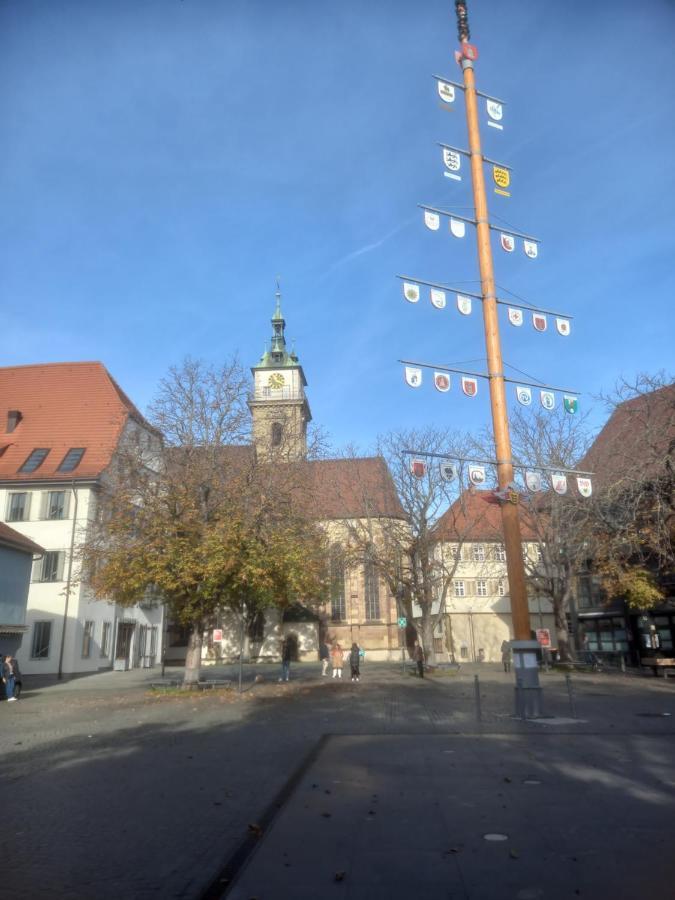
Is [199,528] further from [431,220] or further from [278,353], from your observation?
[278,353]

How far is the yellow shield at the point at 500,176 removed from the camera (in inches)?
640

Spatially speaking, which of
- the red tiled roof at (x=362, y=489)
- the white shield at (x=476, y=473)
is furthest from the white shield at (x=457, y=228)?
the red tiled roof at (x=362, y=489)

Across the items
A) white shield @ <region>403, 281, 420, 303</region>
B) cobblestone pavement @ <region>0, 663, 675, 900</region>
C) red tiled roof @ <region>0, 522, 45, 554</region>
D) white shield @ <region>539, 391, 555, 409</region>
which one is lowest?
cobblestone pavement @ <region>0, 663, 675, 900</region>

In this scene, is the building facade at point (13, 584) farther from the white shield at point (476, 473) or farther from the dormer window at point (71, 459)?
the white shield at point (476, 473)

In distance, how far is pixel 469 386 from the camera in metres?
15.5

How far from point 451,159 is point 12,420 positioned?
32.5m

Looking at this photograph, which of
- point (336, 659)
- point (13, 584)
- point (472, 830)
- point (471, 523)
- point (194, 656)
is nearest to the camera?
point (472, 830)

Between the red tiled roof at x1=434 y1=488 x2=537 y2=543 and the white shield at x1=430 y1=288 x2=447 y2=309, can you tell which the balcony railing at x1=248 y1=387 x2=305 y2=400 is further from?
the white shield at x1=430 y1=288 x2=447 y2=309

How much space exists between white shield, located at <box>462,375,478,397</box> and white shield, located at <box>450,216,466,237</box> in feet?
10.9

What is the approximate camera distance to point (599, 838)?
606 centimetres

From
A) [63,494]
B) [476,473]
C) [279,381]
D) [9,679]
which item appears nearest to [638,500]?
[476,473]

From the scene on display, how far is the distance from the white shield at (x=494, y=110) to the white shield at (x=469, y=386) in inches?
257

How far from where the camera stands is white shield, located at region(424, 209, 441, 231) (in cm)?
1507

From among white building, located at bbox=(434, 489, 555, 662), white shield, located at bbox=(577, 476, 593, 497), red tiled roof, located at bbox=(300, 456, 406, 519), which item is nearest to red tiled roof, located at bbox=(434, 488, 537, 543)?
white building, located at bbox=(434, 489, 555, 662)
